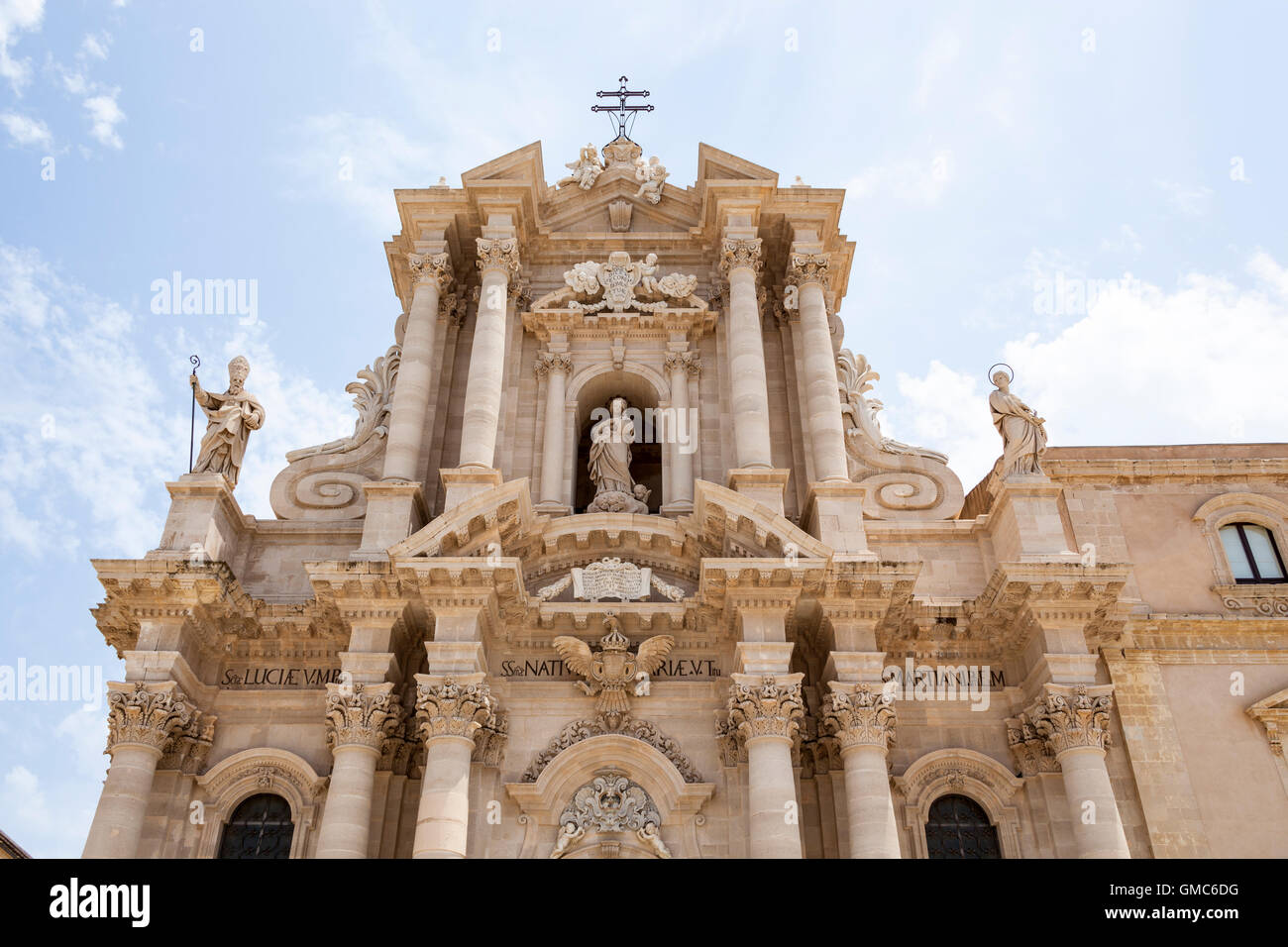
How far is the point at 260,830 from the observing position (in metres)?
18.0

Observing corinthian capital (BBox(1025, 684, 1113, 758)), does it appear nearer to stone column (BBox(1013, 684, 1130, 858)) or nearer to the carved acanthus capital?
stone column (BBox(1013, 684, 1130, 858))

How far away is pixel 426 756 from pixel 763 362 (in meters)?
9.22

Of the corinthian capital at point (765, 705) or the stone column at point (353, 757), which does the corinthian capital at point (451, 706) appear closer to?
the stone column at point (353, 757)

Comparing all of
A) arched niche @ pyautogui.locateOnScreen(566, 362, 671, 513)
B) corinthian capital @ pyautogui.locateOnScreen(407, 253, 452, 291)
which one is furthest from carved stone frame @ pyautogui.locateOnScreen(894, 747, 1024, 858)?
corinthian capital @ pyautogui.locateOnScreen(407, 253, 452, 291)

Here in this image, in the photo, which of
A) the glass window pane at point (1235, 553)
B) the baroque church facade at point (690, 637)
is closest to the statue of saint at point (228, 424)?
the baroque church facade at point (690, 637)

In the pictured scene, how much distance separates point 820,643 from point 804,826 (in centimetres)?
274

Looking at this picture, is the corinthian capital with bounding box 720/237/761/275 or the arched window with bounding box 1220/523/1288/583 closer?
the arched window with bounding box 1220/523/1288/583

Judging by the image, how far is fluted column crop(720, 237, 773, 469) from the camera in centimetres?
2077

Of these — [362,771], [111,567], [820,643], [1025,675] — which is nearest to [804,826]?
[820,643]

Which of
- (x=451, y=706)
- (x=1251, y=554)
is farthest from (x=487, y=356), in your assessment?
(x=1251, y=554)

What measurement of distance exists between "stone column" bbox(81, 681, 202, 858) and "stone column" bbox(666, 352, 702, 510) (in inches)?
337

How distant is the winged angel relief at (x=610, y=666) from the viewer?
18.3 meters
